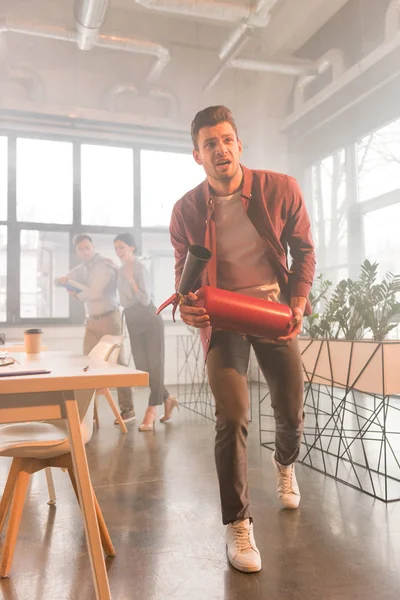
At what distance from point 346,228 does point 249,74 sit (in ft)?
8.42

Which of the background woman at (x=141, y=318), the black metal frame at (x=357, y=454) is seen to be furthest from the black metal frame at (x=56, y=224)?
the black metal frame at (x=357, y=454)

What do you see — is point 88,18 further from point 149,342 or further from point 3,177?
point 149,342

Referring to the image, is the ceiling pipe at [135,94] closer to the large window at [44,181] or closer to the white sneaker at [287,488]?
the large window at [44,181]

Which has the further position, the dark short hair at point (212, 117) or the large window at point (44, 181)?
the large window at point (44, 181)

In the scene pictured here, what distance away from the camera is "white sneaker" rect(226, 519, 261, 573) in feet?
4.66

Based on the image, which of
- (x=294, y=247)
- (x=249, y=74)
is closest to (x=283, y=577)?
(x=294, y=247)

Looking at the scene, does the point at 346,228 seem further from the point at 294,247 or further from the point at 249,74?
the point at 294,247

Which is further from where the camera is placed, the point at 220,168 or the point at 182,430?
the point at 182,430

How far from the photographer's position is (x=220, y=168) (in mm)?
1645

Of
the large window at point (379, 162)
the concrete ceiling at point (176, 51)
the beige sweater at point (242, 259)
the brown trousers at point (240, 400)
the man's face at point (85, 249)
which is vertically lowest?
the brown trousers at point (240, 400)

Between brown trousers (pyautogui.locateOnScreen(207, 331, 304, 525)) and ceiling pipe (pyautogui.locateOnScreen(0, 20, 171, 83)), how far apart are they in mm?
4416


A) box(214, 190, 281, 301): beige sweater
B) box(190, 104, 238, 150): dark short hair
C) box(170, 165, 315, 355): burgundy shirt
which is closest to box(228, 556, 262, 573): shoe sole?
box(170, 165, 315, 355): burgundy shirt

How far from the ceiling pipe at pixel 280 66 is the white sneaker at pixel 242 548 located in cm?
488

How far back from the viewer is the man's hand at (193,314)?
4.66ft
